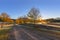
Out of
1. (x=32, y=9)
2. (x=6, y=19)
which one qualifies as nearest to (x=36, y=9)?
(x=32, y=9)

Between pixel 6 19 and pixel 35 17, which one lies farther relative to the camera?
pixel 6 19

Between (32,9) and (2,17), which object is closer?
(32,9)

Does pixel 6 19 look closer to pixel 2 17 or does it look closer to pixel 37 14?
pixel 2 17

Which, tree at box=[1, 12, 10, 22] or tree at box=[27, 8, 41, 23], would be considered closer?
tree at box=[27, 8, 41, 23]

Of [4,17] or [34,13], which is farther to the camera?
[4,17]

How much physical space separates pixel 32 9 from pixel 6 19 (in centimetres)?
4786

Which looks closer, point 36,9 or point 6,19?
point 36,9

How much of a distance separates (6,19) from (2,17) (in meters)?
3.31

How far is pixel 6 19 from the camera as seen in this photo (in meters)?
108

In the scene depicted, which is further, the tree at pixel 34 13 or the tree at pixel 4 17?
the tree at pixel 4 17

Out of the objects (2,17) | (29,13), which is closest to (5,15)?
(2,17)

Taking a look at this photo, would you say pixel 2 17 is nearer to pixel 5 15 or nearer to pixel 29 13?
pixel 5 15

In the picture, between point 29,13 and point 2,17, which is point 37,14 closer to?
point 29,13

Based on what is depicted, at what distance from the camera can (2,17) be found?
107 meters
